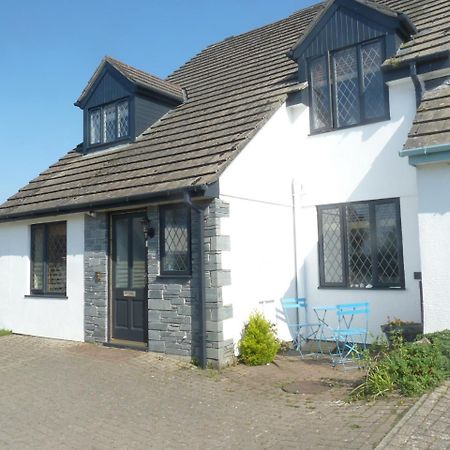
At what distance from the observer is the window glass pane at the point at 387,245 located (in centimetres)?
875

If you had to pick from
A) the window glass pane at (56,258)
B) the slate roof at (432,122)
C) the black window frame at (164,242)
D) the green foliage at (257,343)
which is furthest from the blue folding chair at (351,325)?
the window glass pane at (56,258)

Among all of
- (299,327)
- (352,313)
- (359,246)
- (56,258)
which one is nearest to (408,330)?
(352,313)

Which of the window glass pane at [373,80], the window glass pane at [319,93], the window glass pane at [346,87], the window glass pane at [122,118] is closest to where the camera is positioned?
the window glass pane at [373,80]

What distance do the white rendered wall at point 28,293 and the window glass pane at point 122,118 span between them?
2.61 meters

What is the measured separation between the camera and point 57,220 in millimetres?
10891

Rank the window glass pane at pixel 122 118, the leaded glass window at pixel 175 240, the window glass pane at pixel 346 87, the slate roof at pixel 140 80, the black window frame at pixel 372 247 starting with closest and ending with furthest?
1. the leaded glass window at pixel 175 240
2. the black window frame at pixel 372 247
3. the window glass pane at pixel 346 87
4. the slate roof at pixel 140 80
5. the window glass pane at pixel 122 118

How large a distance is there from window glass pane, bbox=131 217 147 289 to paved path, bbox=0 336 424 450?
160cm

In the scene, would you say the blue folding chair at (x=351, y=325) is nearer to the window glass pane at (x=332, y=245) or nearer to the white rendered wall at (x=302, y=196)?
the white rendered wall at (x=302, y=196)

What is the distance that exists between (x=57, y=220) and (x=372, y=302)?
6.99 meters

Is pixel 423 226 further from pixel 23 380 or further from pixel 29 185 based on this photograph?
pixel 29 185

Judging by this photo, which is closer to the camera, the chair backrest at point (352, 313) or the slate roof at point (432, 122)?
the slate roof at point (432, 122)

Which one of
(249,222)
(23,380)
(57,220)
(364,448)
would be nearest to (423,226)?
(249,222)

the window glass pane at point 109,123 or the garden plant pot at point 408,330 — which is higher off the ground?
the window glass pane at point 109,123

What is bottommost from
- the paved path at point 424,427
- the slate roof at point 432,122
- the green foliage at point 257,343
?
the paved path at point 424,427
